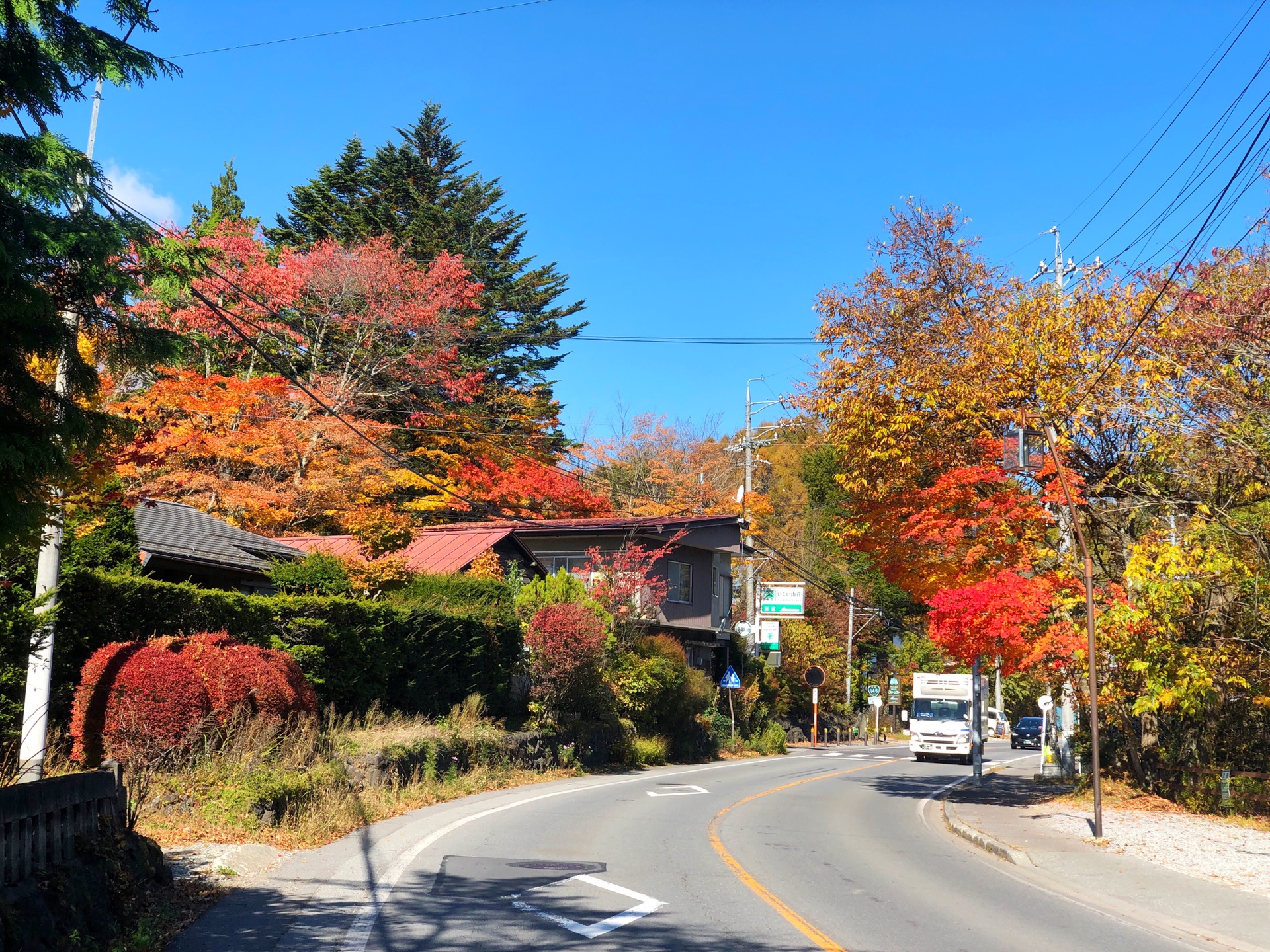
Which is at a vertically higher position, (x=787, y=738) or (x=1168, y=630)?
(x=1168, y=630)

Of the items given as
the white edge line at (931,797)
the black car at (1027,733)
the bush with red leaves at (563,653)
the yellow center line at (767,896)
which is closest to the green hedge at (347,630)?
the bush with red leaves at (563,653)

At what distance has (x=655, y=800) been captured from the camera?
64.8 feet

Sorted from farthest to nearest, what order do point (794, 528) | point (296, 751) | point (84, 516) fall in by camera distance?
point (794, 528), point (296, 751), point (84, 516)

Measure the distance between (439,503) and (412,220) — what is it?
16.7 metres

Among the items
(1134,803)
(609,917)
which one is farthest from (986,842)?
(609,917)

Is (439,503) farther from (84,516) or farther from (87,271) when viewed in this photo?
(87,271)

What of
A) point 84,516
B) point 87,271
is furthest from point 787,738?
point 87,271

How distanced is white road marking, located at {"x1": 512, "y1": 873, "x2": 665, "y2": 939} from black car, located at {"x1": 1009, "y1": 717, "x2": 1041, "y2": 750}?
50.7m

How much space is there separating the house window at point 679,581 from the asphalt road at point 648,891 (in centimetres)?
2111

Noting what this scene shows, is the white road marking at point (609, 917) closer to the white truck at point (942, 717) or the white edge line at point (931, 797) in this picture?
the white edge line at point (931, 797)

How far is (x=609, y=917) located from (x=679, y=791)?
536 inches

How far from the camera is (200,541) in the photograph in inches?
946

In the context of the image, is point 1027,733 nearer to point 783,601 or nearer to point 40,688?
point 783,601

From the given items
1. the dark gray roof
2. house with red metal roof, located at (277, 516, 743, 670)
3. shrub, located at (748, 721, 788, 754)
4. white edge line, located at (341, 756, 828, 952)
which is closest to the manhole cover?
white edge line, located at (341, 756, 828, 952)
